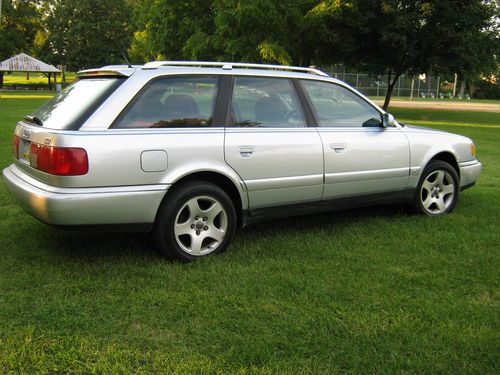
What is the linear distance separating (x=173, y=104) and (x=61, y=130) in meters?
0.90

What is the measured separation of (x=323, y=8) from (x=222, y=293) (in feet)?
67.5

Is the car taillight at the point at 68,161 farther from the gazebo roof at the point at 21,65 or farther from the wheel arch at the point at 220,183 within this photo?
the gazebo roof at the point at 21,65

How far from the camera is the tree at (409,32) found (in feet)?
72.9

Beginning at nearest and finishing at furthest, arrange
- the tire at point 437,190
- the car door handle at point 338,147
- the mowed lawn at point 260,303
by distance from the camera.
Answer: the mowed lawn at point 260,303, the car door handle at point 338,147, the tire at point 437,190

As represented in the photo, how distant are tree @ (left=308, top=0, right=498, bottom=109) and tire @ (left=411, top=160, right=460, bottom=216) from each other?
57.3 feet

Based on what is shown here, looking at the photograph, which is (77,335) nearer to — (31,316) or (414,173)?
(31,316)

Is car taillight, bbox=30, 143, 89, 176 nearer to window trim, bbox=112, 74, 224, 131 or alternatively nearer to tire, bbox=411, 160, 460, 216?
window trim, bbox=112, 74, 224, 131

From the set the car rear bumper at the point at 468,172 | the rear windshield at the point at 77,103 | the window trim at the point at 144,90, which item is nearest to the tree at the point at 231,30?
the car rear bumper at the point at 468,172

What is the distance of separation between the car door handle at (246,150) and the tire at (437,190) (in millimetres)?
2230

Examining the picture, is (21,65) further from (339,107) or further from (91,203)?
(91,203)

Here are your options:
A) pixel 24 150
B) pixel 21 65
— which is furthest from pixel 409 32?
pixel 21 65

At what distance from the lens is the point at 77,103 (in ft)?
13.8

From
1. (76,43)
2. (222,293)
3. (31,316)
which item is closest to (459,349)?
(222,293)

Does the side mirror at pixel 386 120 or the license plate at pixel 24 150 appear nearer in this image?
the license plate at pixel 24 150
